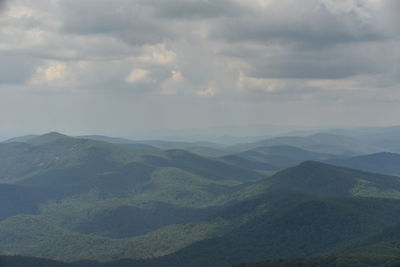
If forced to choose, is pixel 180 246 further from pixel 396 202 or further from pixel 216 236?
pixel 396 202

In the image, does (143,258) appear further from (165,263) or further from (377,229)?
(377,229)

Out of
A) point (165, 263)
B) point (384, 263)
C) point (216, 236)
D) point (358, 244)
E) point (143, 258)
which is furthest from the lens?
point (216, 236)

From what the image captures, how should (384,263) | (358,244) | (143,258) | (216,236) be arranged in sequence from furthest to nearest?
(216,236) → (143,258) → (358,244) → (384,263)

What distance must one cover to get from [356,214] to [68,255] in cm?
10718

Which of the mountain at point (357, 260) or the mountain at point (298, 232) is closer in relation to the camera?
the mountain at point (357, 260)

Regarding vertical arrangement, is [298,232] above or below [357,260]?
below

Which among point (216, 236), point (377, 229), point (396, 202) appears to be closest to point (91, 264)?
point (216, 236)

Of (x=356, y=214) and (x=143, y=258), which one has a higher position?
(x=356, y=214)

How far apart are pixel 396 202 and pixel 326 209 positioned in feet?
114

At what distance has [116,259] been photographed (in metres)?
169

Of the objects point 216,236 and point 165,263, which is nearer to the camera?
point 165,263

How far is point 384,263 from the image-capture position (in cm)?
10144

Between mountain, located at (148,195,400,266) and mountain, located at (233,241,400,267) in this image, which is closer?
mountain, located at (233,241,400,267)

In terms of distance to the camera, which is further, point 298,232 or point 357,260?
point 298,232
